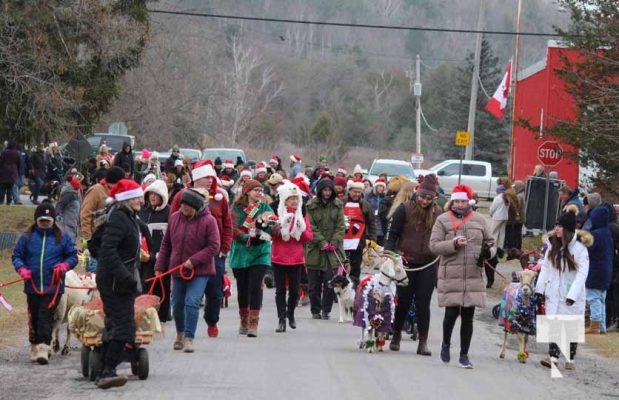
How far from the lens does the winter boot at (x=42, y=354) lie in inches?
496

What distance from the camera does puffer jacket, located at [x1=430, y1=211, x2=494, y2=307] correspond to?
1301 cm

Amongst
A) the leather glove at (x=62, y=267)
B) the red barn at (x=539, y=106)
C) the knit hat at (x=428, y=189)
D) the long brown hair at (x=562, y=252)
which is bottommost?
the leather glove at (x=62, y=267)

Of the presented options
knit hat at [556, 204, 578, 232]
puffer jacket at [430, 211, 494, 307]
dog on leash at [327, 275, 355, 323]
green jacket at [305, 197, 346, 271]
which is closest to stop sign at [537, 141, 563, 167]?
green jacket at [305, 197, 346, 271]

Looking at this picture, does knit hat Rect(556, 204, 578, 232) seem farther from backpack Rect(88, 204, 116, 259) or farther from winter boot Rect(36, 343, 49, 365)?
winter boot Rect(36, 343, 49, 365)

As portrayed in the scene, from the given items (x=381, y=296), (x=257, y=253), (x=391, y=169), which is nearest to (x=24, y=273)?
(x=257, y=253)

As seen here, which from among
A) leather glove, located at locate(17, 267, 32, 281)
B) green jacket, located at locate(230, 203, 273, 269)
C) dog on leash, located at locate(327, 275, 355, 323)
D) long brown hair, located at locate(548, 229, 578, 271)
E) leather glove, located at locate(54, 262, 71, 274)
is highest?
long brown hair, located at locate(548, 229, 578, 271)

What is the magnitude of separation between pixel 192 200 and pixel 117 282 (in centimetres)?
213

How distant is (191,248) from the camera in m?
13.0

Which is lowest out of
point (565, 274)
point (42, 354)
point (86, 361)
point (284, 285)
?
point (42, 354)

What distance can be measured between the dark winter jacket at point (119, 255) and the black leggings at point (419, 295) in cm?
411

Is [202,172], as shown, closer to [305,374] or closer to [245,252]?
[245,252]

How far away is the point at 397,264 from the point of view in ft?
45.4

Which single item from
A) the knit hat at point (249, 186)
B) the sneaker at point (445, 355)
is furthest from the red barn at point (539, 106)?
the sneaker at point (445, 355)

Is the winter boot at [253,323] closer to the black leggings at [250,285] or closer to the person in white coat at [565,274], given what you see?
the black leggings at [250,285]
